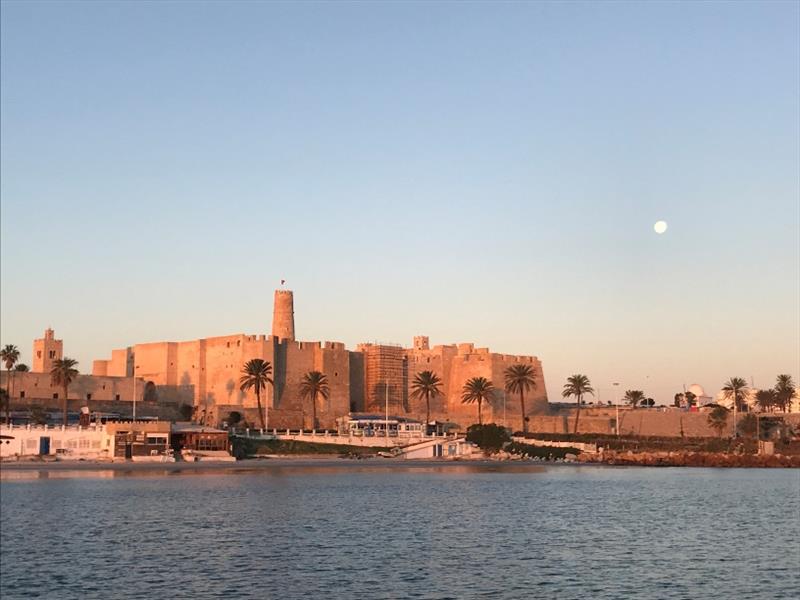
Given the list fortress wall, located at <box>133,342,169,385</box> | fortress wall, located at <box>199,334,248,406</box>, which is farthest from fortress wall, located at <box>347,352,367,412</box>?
fortress wall, located at <box>133,342,169,385</box>

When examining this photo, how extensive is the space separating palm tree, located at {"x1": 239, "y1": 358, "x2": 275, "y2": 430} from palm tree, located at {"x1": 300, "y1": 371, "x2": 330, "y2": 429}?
4.11 m

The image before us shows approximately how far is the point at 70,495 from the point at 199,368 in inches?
2144

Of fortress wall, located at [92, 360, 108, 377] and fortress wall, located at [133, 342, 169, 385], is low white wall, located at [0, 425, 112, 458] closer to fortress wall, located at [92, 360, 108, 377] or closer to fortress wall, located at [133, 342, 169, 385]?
fortress wall, located at [133, 342, 169, 385]

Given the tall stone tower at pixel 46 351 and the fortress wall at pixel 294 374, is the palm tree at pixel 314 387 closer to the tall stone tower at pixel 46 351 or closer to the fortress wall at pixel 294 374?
the fortress wall at pixel 294 374

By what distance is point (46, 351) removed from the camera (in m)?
120

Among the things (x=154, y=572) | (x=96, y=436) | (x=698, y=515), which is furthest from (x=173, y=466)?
(x=154, y=572)

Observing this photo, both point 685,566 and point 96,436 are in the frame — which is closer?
point 685,566

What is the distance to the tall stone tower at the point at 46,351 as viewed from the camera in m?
118

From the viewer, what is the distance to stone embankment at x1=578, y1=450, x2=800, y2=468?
9888 cm

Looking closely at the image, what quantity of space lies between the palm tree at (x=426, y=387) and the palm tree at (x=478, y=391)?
11.4 feet

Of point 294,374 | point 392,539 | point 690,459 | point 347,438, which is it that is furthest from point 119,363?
point 392,539

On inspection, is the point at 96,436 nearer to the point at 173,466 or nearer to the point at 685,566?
the point at 173,466

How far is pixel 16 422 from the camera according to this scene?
95.9m

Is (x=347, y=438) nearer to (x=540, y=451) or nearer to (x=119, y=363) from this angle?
(x=540, y=451)
